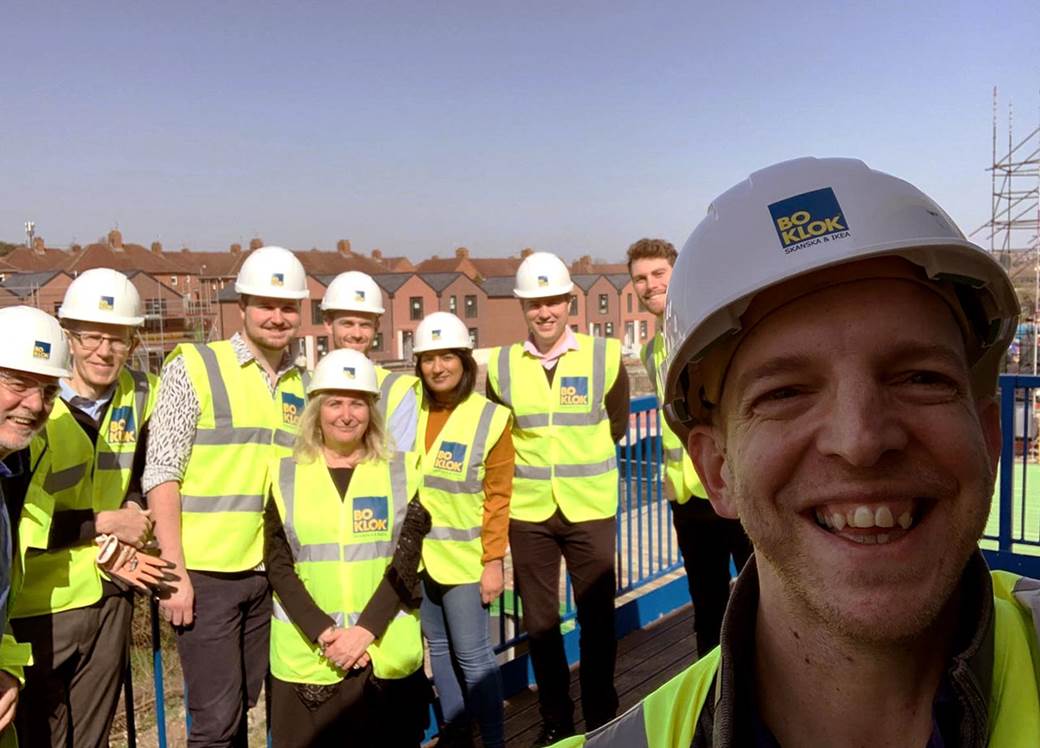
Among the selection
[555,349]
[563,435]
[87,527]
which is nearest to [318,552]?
[87,527]

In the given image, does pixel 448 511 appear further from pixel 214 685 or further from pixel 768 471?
pixel 768 471

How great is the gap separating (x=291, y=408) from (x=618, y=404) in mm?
1761

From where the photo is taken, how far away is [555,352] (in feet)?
14.4

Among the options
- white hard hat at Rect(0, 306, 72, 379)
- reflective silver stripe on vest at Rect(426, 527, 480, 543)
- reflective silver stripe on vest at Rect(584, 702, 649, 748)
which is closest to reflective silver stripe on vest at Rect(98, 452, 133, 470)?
white hard hat at Rect(0, 306, 72, 379)

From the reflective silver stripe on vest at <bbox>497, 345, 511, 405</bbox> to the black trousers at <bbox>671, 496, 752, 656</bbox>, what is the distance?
1096 mm

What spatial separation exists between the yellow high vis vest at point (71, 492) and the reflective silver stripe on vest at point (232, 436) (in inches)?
12.6

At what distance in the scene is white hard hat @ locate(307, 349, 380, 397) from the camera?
3711 millimetres

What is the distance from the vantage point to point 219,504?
11.7ft

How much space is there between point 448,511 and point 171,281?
59.3 meters

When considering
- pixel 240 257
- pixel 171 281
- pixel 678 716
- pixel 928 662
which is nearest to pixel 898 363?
pixel 928 662

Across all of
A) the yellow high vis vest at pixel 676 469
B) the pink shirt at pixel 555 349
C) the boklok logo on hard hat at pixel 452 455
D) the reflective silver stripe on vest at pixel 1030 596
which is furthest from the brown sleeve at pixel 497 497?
the reflective silver stripe on vest at pixel 1030 596

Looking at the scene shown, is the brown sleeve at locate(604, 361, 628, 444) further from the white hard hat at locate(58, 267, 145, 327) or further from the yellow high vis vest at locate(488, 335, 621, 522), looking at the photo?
the white hard hat at locate(58, 267, 145, 327)

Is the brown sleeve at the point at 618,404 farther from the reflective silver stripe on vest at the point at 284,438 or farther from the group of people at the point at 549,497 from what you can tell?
the reflective silver stripe on vest at the point at 284,438

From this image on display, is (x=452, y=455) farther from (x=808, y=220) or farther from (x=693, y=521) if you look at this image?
(x=808, y=220)
